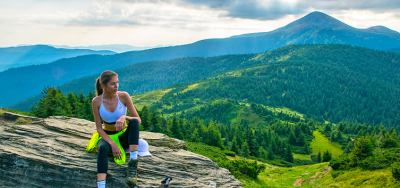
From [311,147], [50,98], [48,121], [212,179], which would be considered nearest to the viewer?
[212,179]

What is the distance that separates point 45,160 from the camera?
970 centimetres

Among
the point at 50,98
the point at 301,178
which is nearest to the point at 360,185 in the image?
the point at 301,178

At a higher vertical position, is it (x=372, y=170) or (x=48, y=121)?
(x=48, y=121)

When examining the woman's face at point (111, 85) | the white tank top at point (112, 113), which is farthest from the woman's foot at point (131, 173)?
the woman's face at point (111, 85)

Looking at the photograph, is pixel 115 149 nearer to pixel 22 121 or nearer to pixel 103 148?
pixel 103 148

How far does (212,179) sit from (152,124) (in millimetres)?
50312

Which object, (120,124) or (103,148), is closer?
(103,148)

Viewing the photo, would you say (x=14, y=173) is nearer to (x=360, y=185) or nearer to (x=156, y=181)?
(x=156, y=181)

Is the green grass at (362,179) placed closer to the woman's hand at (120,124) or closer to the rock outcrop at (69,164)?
the rock outcrop at (69,164)

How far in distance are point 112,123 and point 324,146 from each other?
440 feet

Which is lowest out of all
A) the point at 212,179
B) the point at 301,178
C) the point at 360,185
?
the point at 301,178

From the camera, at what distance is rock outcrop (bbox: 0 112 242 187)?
9.59 meters

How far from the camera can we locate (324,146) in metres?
120

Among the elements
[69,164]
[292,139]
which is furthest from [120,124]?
[292,139]
